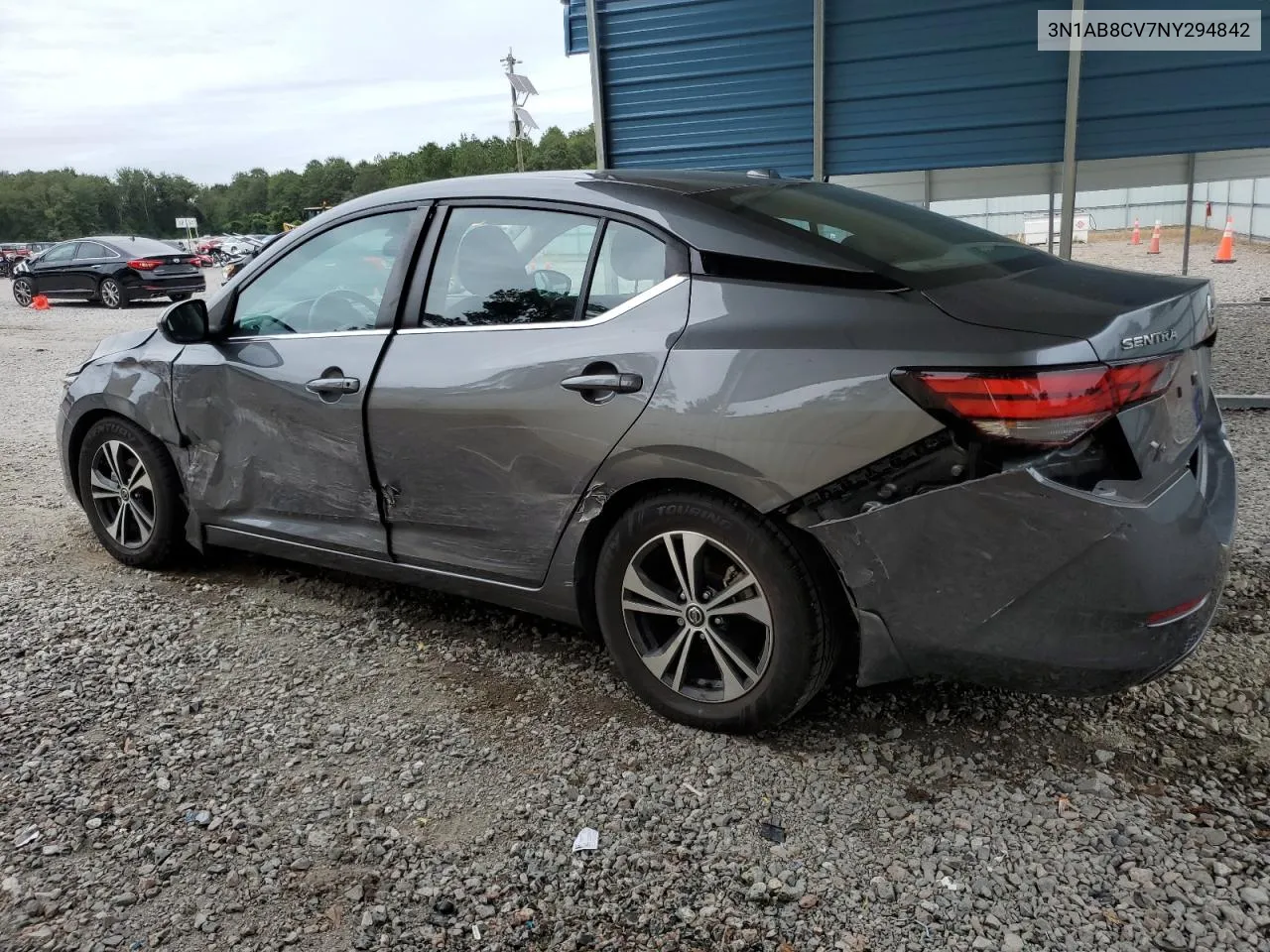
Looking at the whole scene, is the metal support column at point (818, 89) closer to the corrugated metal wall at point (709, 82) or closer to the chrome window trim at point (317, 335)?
the corrugated metal wall at point (709, 82)

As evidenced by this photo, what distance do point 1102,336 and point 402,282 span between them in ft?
7.26

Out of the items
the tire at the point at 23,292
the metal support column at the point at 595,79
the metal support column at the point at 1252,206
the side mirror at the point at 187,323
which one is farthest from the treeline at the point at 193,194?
the side mirror at the point at 187,323

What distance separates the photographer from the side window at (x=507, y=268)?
314 centimetres

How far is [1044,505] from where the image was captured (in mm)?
2354

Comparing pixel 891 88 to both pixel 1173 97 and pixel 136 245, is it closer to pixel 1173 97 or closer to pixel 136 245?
pixel 1173 97

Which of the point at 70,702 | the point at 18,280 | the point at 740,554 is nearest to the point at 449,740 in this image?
the point at 740,554

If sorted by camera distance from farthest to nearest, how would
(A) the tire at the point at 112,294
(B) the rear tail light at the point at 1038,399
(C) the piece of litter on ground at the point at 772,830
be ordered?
(A) the tire at the point at 112,294 < (C) the piece of litter on ground at the point at 772,830 < (B) the rear tail light at the point at 1038,399

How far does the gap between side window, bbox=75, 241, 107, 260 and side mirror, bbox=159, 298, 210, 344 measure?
2024 centimetres

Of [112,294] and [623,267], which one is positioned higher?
[623,267]

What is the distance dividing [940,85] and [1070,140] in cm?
98

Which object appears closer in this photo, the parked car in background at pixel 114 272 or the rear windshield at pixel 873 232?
the rear windshield at pixel 873 232

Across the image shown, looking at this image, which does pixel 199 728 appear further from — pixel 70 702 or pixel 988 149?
pixel 988 149

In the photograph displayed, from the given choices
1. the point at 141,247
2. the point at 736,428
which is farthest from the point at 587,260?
the point at 141,247

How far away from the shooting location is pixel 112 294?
21.5 m
